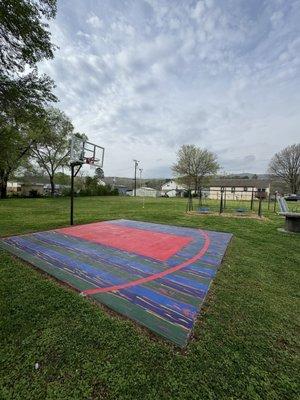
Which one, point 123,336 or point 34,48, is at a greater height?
point 34,48

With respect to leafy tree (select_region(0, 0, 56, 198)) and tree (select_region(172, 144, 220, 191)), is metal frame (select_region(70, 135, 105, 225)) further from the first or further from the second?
tree (select_region(172, 144, 220, 191))

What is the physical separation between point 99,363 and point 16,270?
285 centimetres

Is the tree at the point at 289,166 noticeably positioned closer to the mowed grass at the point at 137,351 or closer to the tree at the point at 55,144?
the tree at the point at 55,144

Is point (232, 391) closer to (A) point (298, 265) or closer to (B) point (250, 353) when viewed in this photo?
(B) point (250, 353)

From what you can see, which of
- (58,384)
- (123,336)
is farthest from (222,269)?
(58,384)

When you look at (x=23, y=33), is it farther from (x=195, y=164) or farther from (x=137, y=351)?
(x=195, y=164)

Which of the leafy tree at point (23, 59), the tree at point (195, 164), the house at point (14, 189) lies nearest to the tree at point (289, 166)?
the tree at point (195, 164)

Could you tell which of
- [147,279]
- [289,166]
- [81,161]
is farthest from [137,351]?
[289,166]

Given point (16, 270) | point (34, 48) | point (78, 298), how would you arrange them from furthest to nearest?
point (34, 48), point (16, 270), point (78, 298)

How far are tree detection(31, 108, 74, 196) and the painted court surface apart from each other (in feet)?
81.3

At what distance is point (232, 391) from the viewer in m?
1.72

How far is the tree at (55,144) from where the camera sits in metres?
27.7

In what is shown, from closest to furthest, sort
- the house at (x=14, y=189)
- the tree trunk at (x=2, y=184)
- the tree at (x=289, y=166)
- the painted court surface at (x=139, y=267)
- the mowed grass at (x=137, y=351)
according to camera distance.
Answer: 1. the mowed grass at (x=137, y=351)
2. the painted court surface at (x=139, y=267)
3. the tree trunk at (x=2, y=184)
4. the house at (x=14, y=189)
5. the tree at (x=289, y=166)

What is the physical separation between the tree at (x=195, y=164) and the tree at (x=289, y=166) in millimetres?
15047
